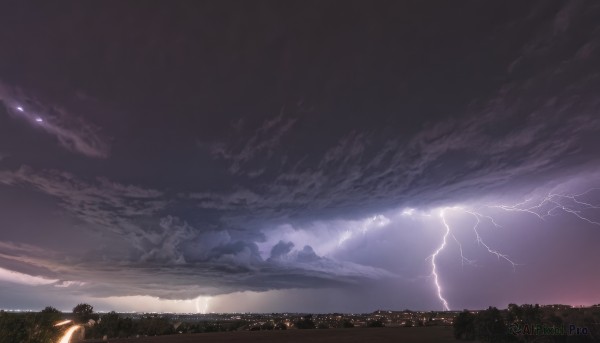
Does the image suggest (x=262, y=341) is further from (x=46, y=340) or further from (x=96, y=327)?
(x=96, y=327)

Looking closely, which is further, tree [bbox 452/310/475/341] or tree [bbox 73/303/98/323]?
tree [bbox 73/303/98/323]

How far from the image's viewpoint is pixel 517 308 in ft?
154

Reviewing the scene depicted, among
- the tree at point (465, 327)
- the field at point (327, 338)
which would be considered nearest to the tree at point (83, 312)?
the field at point (327, 338)

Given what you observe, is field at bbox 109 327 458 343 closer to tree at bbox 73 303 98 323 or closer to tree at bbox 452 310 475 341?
tree at bbox 452 310 475 341

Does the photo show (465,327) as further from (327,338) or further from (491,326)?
(327,338)

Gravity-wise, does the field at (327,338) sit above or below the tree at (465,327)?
A: below

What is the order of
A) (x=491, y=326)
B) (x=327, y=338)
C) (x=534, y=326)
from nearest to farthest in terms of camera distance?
(x=534, y=326) → (x=491, y=326) → (x=327, y=338)

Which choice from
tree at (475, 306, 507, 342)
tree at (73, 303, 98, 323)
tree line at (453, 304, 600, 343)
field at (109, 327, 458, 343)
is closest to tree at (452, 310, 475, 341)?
tree line at (453, 304, 600, 343)

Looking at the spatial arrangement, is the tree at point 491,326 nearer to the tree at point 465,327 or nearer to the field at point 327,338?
the tree at point 465,327

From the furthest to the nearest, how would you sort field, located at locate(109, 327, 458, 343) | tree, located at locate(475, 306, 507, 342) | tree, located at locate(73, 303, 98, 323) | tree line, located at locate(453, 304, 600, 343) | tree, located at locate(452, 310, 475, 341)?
tree, located at locate(73, 303, 98, 323), field, located at locate(109, 327, 458, 343), tree, located at locate(452, 310, 475, 341), tree, located at locate(475, 306, 507, 342), tree line, located at locate(453, 304, 600, 343)

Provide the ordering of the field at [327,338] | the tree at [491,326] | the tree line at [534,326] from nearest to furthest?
the tree line at [534,326], the tree at [491,326], the field at [327,338]

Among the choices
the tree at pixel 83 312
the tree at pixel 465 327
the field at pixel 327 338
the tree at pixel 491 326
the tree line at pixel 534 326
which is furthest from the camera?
the tree at pixel 83 312

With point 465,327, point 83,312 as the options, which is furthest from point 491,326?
point 83,312

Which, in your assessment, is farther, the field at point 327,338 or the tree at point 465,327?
the field at point 327,338
